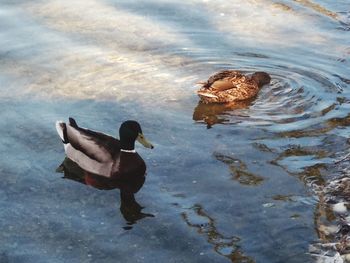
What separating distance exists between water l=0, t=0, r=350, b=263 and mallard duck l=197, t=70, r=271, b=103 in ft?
0.59

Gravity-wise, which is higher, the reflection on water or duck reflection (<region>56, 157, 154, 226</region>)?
the reflection on water

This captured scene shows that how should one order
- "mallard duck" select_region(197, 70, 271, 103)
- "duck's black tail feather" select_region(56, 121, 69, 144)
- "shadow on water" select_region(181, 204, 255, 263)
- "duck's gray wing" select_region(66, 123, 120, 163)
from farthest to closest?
"mallard duck" select_region(197, 70, 271, 103), "duck's black tail feather" select_region(56, 121, 69, 144), "duck's gray wing" select_region(66, 123, 120, 163), "shadow on water" select_region(181, 204, 255, 263)

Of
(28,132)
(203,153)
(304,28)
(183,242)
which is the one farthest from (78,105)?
(304,28)

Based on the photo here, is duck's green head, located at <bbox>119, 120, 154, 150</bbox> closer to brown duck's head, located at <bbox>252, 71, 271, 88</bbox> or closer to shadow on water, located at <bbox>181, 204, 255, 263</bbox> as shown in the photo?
shadow on water, located at <bbox>181, 204, 255, 263</bbox>

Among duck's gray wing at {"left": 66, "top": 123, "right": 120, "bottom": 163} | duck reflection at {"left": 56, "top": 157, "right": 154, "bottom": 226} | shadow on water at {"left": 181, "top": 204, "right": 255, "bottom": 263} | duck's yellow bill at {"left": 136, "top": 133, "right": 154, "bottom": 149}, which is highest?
duck's yellow bill at {"left": 136, "top": 133, "right": 154, "bottom": 149}

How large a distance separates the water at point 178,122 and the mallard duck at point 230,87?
181mm

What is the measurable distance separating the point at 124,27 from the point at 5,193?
5.65m

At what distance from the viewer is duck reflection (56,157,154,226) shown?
767 cm

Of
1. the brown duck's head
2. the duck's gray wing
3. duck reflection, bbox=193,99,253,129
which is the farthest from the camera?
the brown duck's head

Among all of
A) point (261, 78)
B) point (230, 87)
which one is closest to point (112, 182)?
point (230, 87)

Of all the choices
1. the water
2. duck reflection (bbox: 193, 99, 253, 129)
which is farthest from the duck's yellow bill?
duck reflection (bbox: 193, 99, 253, 129)

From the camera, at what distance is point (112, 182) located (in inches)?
328

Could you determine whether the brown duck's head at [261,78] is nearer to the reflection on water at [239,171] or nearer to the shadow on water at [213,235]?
the reflection on water at [239,171]

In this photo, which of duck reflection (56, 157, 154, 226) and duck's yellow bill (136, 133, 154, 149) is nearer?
duck reflection (56, 157, 154, 226)
